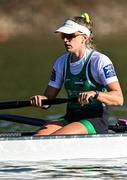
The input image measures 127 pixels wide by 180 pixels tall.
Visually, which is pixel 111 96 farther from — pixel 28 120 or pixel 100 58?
pixel 28 120

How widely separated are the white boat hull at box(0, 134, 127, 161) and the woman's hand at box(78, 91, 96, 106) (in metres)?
0.57

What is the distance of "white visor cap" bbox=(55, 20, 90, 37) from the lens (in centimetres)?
1242

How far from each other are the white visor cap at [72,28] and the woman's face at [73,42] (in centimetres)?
6

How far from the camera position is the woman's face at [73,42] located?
12.5 metres

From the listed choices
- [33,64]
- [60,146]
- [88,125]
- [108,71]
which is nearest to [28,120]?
[60,146]

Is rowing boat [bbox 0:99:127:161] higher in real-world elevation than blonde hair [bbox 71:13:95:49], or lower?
lower

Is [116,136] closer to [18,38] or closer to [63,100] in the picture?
[63,100]

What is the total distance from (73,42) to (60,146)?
1440mm

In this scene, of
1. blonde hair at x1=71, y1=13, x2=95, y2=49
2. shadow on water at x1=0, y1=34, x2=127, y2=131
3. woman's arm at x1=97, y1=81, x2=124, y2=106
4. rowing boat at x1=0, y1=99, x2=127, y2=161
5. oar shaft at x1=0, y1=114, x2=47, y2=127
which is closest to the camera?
woman's arm at x1=97, y1=81, x2=124, y2=106

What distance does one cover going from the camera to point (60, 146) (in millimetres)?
12492

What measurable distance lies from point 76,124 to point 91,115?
0.25 meters

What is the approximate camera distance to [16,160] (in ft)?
40.8

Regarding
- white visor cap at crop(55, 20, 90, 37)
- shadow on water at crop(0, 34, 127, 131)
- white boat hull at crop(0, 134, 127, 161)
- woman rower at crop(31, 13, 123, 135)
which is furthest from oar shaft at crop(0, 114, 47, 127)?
shadow on water at crop(0, 34, 127, 131)

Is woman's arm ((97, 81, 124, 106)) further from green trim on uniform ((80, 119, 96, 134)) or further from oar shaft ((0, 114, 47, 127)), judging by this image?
oar shaft ((0, 114, 47, 127))
